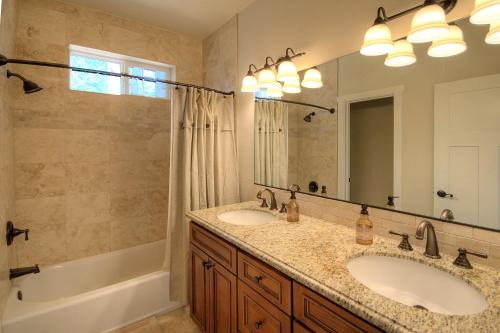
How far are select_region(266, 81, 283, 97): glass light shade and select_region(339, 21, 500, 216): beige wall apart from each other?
2.24ft

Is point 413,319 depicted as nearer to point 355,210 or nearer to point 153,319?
point 355,210

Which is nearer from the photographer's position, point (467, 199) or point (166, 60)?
point (467, 199)

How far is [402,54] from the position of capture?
1.11 metres

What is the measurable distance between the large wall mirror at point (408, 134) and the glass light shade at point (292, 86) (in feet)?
0.11

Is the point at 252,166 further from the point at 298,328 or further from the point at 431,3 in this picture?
the point at 431,3

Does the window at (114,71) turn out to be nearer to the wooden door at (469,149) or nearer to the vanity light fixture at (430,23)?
the vanity light fixture at (430,23)

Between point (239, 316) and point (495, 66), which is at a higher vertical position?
point (495, 66)

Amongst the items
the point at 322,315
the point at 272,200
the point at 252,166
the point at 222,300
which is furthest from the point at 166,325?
the point at 322,315

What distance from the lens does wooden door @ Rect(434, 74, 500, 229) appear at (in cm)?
92

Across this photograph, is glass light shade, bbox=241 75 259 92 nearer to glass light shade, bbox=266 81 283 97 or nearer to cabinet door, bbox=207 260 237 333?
glass light shade, bbox=266 81 283 97

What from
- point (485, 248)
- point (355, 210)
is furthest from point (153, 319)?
point (485, 248)

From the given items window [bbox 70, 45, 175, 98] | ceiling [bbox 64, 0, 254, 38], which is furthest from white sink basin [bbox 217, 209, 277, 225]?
ceiling [bbox 64, 0, 254, 38]

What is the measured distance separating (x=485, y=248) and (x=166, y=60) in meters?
2.81

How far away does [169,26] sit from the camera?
2.48 metres
